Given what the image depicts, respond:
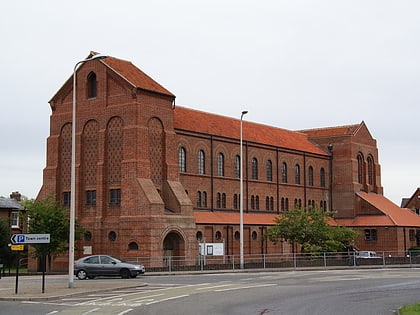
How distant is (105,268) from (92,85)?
2188 cm

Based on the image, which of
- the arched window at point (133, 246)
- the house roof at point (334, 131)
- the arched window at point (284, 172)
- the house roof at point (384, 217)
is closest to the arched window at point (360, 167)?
the house roof at point (384, 217)

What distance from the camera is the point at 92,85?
57.3m

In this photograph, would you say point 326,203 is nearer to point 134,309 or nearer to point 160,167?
point 160,167

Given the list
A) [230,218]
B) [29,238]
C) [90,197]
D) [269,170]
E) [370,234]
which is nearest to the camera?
[29,238]

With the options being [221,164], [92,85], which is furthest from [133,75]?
[221,164]

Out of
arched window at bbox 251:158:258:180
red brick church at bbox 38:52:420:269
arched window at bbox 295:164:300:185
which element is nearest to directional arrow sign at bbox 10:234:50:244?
red brick church at bbox 38:52:420:269

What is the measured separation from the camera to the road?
69.5 feet

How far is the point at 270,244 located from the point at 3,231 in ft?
80.6

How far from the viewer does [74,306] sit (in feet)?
76.0

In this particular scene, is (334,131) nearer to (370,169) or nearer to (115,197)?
(370,169)

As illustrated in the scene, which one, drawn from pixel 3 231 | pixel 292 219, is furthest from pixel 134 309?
pixel 3 231

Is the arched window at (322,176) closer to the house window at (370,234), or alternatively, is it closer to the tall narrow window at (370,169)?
the tall narrow window at (370,169)

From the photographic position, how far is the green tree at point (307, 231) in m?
57.0

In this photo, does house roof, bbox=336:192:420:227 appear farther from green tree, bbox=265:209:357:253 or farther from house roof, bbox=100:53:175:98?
house roof, bbox=100:53:175:98
